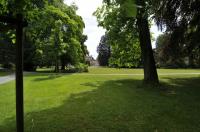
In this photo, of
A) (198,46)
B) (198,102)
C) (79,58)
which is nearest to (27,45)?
(79,58)

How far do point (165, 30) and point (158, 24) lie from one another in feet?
4.47

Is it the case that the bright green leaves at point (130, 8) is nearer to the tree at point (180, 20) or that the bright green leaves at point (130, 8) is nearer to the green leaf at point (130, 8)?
the green leaf at point (130, 8)

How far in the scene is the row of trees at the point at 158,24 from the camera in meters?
16.3

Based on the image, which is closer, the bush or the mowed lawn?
the mowed lawn

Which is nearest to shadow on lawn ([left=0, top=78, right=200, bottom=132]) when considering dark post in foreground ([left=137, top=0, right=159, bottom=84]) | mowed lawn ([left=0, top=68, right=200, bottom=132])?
mowed lawn ([left=0, top=68, right=200, bottom=132])

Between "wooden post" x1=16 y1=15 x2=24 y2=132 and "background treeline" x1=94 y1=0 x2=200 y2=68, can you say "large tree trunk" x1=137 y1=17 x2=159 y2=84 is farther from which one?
"wooden post" x1=16 y1=15 x2=24 y2=132

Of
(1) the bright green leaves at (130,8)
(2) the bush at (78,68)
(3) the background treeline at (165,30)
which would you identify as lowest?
(2) the bush at (78,68)

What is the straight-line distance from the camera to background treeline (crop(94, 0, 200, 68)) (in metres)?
16.6

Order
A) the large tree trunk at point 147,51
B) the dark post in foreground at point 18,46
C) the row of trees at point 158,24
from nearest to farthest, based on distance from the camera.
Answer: the dark post in foreground at point 18,46, the row of trees at point 158,24, the large tree trunk at point 147,51

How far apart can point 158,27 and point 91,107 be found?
304 inches

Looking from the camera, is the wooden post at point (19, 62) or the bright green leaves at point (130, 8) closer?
the bright green leaves at point (130, 8)

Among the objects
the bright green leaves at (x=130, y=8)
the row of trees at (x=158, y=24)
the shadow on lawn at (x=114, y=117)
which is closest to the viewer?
the bright green leaves at (x=130, y=8)

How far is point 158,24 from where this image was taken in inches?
672

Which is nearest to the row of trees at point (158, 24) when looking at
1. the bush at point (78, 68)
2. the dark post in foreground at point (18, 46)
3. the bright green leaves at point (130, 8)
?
the dark post in foreground at point (18, 46)
